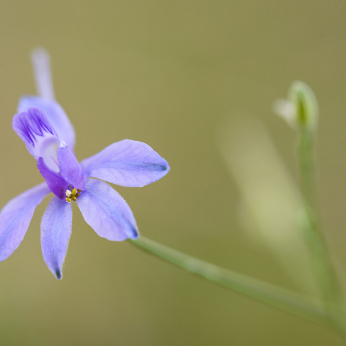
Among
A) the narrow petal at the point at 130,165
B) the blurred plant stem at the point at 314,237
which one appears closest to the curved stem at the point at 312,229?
the blurred plant stem at the point at 314,237

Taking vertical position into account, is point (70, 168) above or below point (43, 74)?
below

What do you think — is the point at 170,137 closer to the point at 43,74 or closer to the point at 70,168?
the point at 43,74

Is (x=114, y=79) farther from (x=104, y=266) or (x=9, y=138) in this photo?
(x=104, y=266)

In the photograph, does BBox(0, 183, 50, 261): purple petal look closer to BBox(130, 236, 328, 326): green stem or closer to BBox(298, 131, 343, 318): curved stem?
BBox(130, 236, 328, 326): green stem

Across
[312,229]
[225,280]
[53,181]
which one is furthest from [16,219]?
[312,229]

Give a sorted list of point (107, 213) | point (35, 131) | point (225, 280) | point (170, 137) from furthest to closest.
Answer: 1. point (170, 137)
2. point (225, 280)
3. point (35, 131)
4. point (107, 213)

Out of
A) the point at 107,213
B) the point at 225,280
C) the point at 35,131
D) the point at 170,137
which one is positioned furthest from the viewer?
the point at 170,137

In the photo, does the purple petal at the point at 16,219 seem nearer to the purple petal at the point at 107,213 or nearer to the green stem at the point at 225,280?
the purple petal at the point at 107,213

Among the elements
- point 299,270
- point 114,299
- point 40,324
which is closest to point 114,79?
point 114,299
